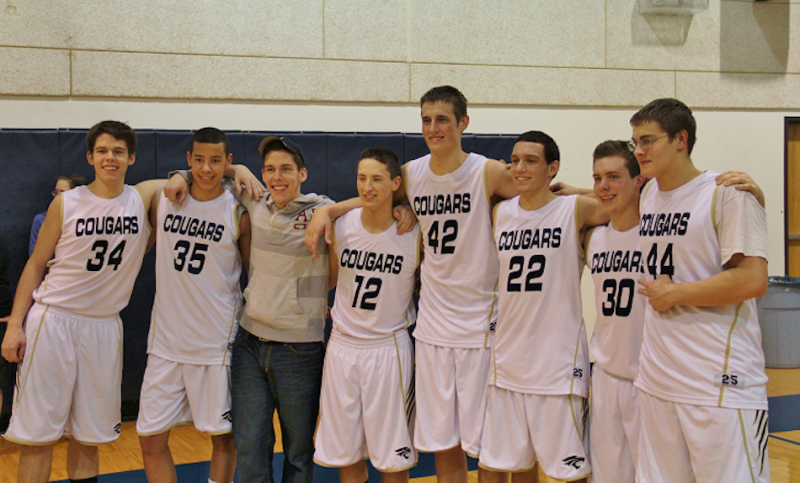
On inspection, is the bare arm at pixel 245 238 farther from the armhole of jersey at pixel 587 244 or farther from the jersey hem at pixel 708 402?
the jersey hem at pixel 708 402

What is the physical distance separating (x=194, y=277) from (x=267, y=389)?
2.45 ft

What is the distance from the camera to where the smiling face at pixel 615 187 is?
3.00 metres

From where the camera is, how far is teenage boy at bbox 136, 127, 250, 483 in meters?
3.45

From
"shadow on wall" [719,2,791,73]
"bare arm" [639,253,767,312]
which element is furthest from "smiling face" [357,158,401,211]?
"shadow on wall" [719,2,791,73]

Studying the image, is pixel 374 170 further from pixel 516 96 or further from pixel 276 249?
pixel 516 96

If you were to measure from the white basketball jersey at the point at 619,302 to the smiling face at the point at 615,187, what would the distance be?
4.9 inches

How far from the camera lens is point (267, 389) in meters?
3.43

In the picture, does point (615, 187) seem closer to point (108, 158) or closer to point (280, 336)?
point (280, 336)

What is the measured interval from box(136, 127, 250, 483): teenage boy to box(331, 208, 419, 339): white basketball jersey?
676 mm

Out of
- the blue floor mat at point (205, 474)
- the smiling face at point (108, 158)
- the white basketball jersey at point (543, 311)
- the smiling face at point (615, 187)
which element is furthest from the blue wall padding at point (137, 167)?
the smiling face at point (615, 187)

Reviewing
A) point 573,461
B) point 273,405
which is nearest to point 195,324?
point 273,405

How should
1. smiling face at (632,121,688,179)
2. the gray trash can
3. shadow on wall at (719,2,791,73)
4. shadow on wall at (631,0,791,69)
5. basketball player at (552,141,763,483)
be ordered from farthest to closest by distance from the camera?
shadow on wall at (719,2,791,73), shadow on wall at (631,0,791,69), the gray trash can, basketball player at (552,141,763,483), smiling face at (632,121,688,179)

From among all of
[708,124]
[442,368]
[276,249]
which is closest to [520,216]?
[442,368]

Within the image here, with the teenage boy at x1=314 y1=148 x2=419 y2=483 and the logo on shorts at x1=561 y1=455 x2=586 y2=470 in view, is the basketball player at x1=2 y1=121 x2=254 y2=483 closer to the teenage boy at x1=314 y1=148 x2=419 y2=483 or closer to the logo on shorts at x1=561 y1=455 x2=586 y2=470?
the teenage boy at x1=314 y1=148 x2=419 y2=483
